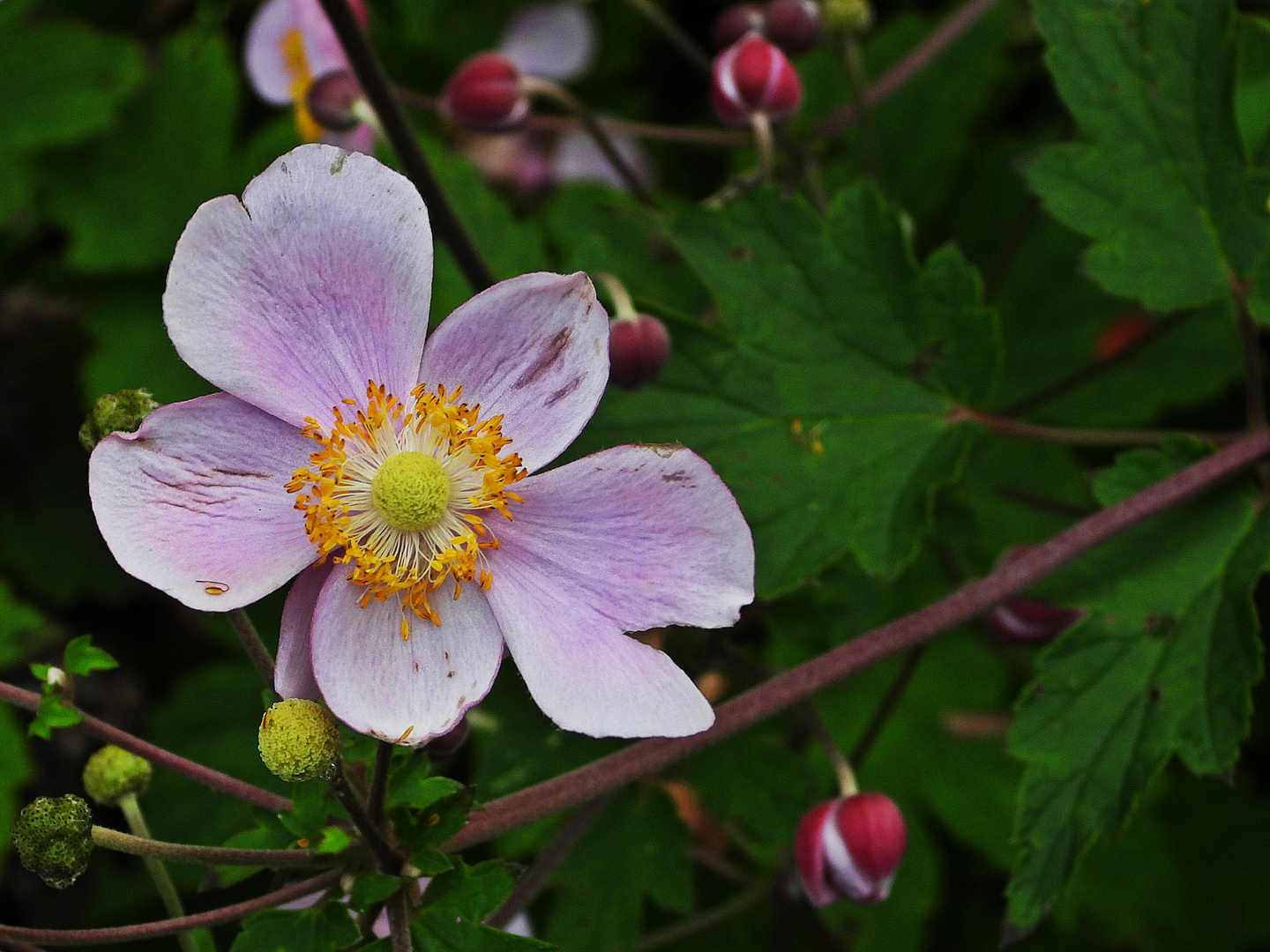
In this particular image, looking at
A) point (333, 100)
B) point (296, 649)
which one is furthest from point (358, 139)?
point (296, 649)

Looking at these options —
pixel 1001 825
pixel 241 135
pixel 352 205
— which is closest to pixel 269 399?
pixel 352 205

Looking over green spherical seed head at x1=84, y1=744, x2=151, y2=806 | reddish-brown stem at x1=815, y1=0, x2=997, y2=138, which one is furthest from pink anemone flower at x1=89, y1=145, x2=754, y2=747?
reddish-brown stem at x1=815, y1=0, x2=997, y2=138

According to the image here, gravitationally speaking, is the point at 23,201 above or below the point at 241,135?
above

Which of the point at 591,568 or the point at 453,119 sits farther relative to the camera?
the point at 453,119

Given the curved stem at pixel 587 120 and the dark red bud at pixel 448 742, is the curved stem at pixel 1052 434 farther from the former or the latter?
the dark red bud at pixel 448 742

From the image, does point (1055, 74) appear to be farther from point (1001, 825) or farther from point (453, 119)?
point (1001, 825)

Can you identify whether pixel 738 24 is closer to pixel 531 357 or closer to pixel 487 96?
pixel 487 96

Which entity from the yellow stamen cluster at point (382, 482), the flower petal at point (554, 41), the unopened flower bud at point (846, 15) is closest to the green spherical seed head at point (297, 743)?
the yellow stamen cluster at point (382, 482)
